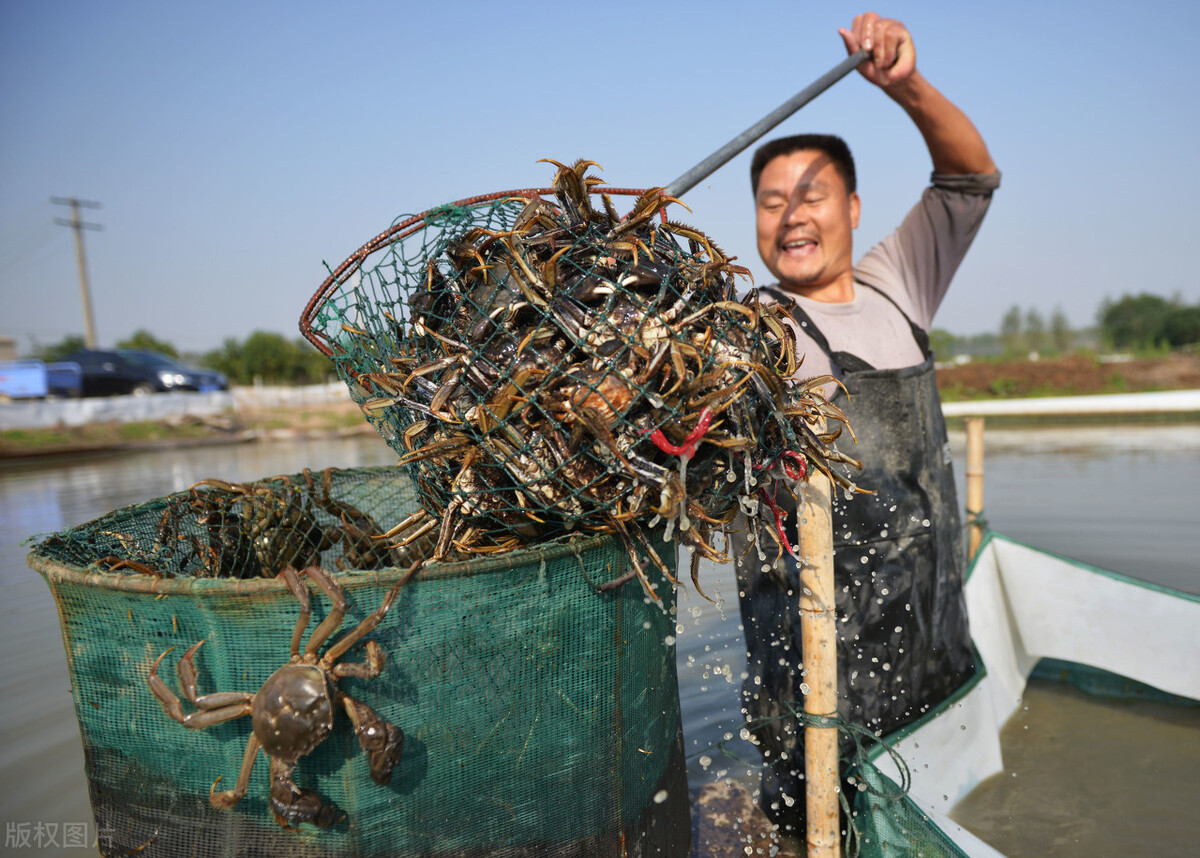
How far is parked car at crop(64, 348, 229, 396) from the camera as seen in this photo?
18.6 metres

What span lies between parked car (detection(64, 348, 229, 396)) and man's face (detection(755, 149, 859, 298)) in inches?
794

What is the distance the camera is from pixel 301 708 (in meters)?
1.38

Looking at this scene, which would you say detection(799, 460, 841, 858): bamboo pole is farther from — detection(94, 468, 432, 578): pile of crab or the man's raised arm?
the man's raised arm

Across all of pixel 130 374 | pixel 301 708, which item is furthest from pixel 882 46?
pixel 130 374

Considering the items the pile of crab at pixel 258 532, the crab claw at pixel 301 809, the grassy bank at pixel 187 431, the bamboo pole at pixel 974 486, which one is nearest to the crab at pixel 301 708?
the crab claw at pixel 301 809

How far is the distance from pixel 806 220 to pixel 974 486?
8.95 feet

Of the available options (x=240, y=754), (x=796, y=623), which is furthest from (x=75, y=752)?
(x=796, y=623)

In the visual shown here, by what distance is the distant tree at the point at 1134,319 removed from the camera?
4447 centimetres

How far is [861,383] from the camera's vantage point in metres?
2.59

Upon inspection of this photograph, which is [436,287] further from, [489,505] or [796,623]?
[796,623]

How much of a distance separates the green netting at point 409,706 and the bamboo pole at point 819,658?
516 mm

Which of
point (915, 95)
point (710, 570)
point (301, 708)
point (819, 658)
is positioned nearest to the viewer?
point (301, 708)

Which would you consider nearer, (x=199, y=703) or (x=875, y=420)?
(x=199, y=703)

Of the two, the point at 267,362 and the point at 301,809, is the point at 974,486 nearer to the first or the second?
the point at 301,809
